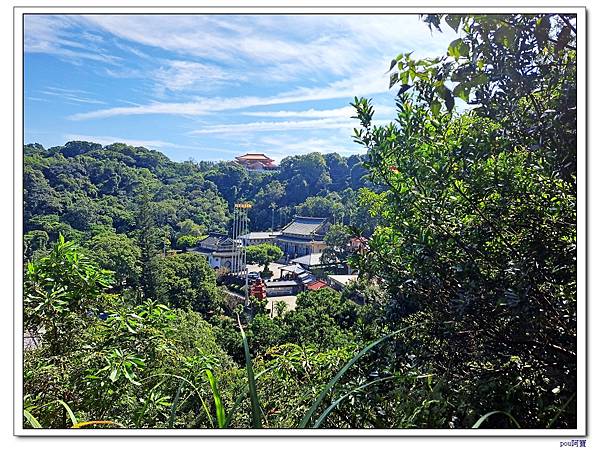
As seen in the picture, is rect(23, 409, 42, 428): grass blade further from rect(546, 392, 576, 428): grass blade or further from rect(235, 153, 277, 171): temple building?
rect(546, 392, 576, 428): grass blade

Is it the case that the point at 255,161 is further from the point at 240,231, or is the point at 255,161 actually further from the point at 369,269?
the point at 369,269

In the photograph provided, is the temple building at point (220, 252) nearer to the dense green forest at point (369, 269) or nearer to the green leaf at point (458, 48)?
the dense green forest at point (369, 269)

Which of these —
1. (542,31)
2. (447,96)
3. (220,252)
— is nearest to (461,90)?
(447,96)

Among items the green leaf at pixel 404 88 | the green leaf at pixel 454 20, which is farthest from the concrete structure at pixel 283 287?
the green leaf at pixel 454 20

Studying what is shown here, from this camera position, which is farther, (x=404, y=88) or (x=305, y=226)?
(x=305, y=226)

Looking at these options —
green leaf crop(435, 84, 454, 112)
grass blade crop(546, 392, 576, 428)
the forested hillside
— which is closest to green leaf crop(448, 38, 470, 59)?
green leaf crop(435, 84, 454, 112)
